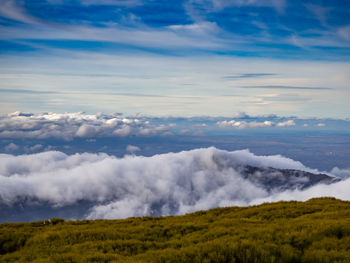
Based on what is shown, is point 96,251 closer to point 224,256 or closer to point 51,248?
A: point 51,248

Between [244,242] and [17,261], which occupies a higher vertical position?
[244,242]

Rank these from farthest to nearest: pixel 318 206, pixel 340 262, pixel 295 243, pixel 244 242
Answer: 1. pixel 318 206
2. pixel 295 243
3. pixel 244 242
4. pixel 340 262

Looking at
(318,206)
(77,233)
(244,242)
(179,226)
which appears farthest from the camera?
(318,206)

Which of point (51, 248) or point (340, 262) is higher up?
point (340, 262)

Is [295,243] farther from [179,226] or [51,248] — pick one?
[51,248]

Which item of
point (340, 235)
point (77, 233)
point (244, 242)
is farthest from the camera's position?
point (77, 233)

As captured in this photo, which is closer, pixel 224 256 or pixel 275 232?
pixel 224 256

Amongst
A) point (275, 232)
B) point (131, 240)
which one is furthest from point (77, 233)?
point (275, 232)

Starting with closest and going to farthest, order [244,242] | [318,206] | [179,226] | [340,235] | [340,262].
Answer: [340,262] → [244,242] → [340,235] → [179,226] → [318,206]

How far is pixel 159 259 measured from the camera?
34.5ft

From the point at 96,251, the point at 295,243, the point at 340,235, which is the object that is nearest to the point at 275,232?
the point at 295,243

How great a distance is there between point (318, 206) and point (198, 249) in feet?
52.9

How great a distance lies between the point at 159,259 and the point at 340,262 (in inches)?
251

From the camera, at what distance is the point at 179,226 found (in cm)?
1723
